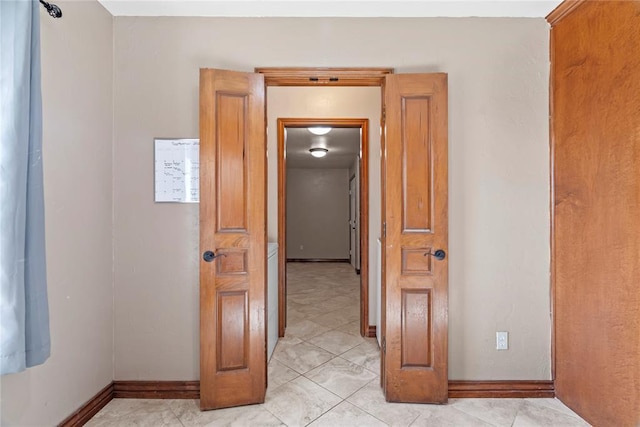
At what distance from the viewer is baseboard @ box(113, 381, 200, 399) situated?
6.75ft

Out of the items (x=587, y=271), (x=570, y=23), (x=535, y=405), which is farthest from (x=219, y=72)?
(x=535, y=405)

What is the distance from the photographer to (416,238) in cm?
200

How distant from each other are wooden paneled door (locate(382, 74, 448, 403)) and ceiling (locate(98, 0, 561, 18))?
45 cm

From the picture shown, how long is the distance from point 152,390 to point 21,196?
1465 mm

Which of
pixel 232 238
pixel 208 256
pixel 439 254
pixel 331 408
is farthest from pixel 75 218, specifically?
pixel 439 254

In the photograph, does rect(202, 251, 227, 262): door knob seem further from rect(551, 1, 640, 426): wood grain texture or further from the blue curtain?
rect(551, 1, 640, 426): wood grain texture

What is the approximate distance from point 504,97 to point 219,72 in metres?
1.83

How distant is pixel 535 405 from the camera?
198cm

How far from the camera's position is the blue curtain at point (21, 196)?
120 cm

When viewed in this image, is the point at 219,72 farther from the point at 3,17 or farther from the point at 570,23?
the point at 570,23

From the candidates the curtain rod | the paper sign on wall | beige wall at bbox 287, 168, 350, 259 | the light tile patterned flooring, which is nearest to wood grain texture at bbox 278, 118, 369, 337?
the light tile patterned flooring

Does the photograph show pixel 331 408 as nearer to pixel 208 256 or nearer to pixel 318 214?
pixel 208 256

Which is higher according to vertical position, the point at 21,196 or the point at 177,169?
the point at 177,169

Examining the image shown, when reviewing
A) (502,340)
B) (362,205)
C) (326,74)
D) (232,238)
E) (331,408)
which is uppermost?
(326,74)
